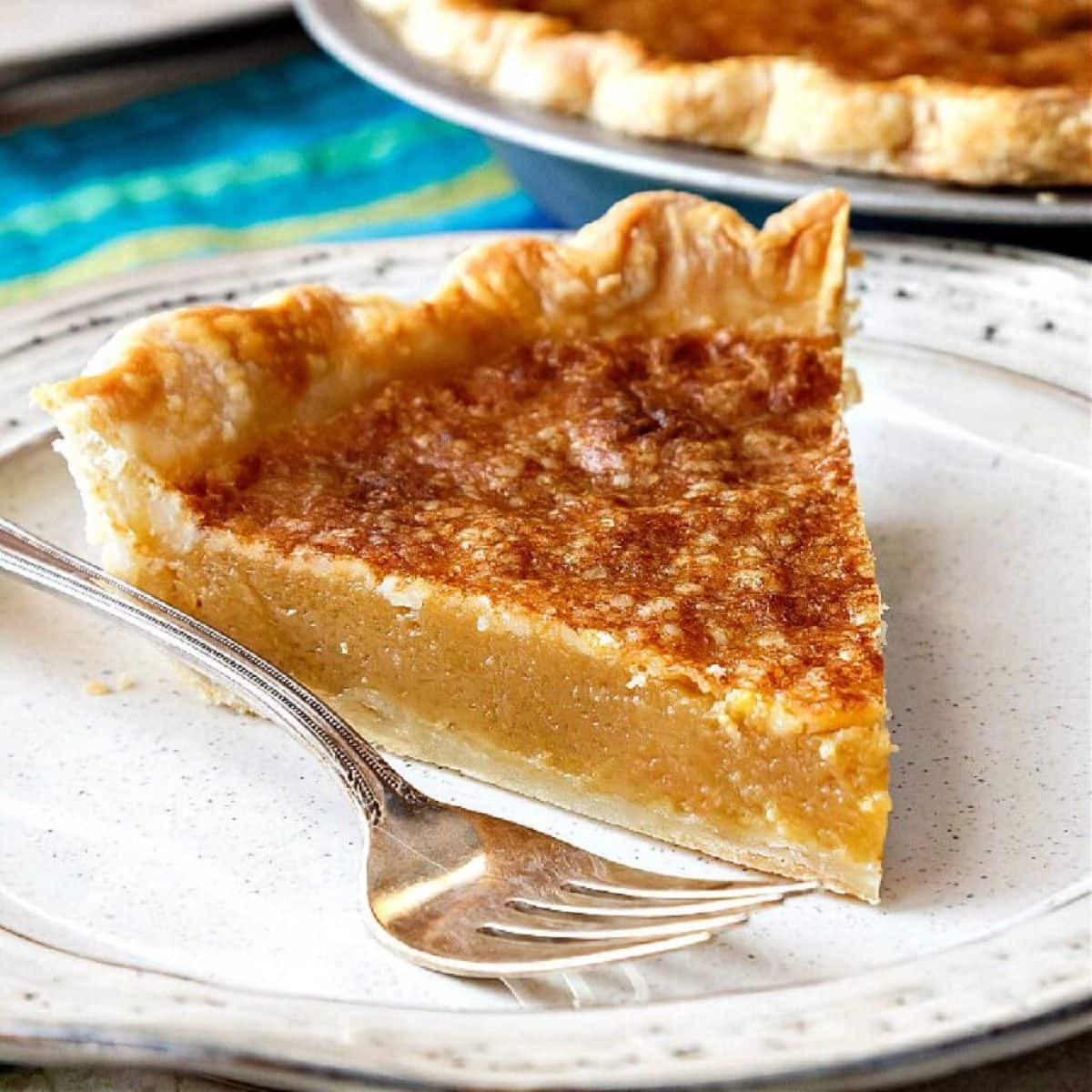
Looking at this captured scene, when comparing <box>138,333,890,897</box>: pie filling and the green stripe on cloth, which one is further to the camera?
the green stripe on cloth

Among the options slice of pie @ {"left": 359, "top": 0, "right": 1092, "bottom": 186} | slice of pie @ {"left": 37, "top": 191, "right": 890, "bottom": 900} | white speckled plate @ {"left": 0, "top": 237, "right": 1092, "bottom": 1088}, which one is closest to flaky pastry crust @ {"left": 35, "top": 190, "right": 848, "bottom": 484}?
slice of pie @ {"left": 37, "top": 191, "right": 890, "bottom": 900}

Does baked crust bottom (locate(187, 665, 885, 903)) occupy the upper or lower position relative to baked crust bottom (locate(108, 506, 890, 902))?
lower

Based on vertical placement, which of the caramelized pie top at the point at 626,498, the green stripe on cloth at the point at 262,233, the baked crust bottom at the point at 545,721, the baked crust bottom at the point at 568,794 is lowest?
the green stripe on cloth at the point at 262,233

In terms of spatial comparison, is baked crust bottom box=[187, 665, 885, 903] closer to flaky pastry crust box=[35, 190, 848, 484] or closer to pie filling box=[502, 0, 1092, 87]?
flaky pastry crust box=[35, 190, 848, 484]

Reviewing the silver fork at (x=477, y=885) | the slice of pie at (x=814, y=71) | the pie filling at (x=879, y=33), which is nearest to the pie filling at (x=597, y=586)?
the silver fork at (x=477, y=885)

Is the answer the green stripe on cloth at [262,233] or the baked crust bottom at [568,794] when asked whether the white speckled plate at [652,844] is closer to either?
the baked crust bottom at [568,794]

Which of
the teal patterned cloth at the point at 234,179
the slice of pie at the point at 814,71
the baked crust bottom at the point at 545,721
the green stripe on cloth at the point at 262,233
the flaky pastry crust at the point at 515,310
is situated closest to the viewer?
the baked crust bottom at the point at 545,721

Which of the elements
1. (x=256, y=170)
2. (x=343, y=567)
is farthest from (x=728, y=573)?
(x=256, y=170)
